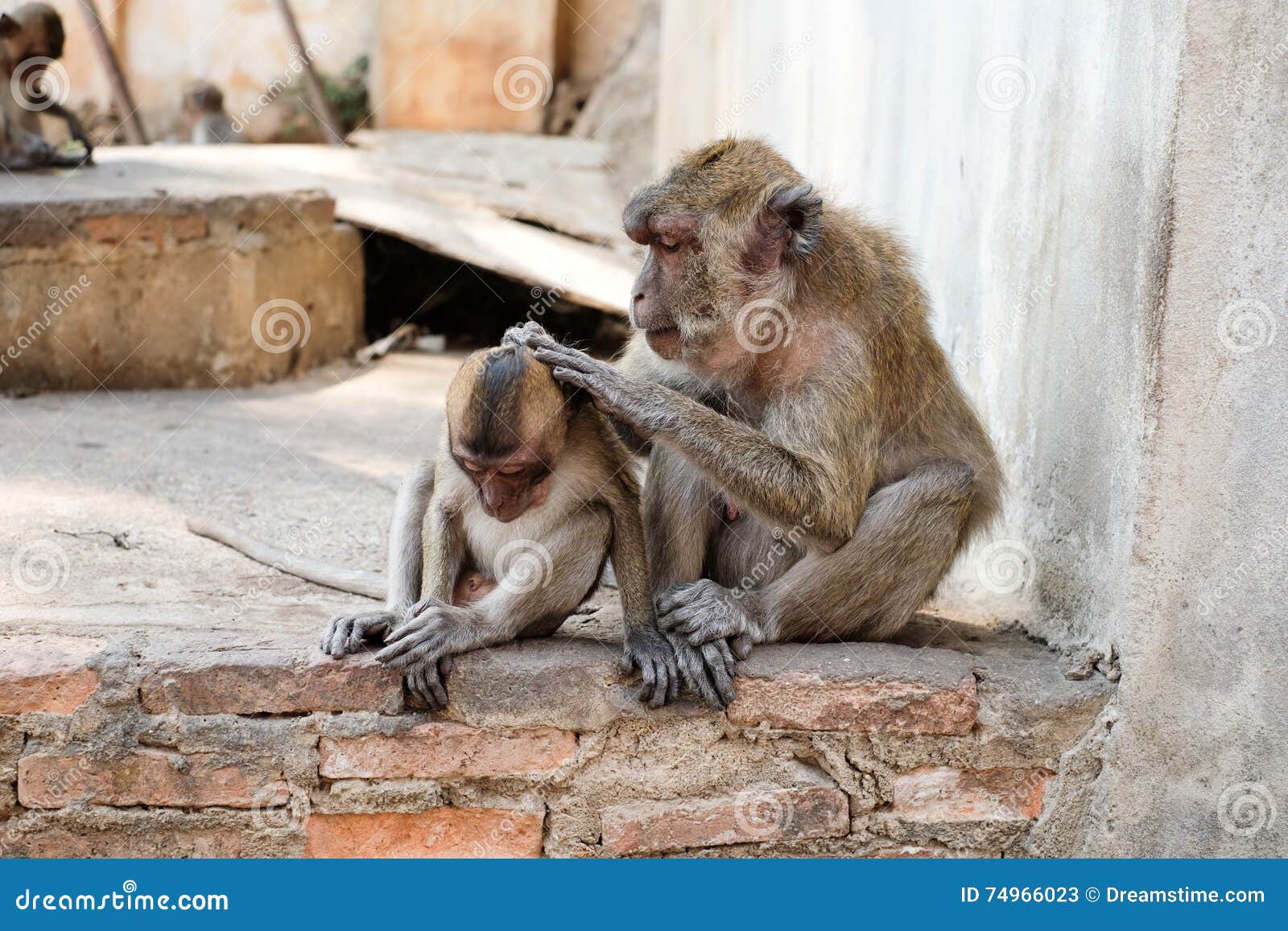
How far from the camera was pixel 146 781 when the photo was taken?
3.92 meters

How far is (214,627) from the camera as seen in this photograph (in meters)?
4.14

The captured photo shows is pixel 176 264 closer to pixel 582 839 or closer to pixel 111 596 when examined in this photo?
pixel 111 596

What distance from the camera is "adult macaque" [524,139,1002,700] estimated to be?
12.5 ft

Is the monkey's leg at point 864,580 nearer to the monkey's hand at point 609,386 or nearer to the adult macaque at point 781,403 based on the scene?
the adult macaque at point 781,403

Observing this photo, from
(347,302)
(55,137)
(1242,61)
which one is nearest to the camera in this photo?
(1242,61)

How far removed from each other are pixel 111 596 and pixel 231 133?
12.5 meters

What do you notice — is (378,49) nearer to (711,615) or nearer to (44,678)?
(44,678)

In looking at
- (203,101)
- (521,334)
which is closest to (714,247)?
(521,334)

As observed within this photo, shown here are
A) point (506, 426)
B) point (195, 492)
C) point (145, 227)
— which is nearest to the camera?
point (506, 426)

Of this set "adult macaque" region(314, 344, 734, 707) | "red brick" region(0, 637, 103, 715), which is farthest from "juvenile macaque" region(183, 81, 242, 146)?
"adult macaque" region(314, 344, 734, 707)

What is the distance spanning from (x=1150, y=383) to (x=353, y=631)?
2371mm

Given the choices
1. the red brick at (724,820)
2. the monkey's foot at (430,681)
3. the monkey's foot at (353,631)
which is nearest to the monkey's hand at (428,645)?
the monkey's foot at (430,681)

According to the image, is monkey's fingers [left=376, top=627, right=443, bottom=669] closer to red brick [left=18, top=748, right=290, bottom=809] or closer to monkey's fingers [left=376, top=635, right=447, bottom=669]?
monkey's fingers [left=376, top=635, right=447, bottom=669]

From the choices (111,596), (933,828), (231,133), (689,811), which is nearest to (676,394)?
(689,811)
